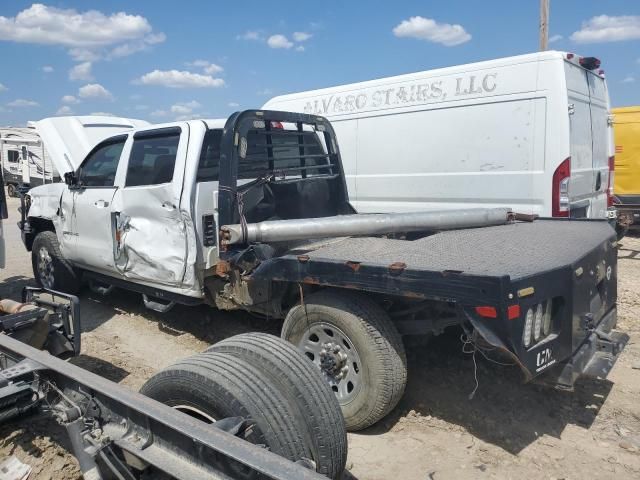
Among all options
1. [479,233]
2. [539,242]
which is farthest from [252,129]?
[539,242]

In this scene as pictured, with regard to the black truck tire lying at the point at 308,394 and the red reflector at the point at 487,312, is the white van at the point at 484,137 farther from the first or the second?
the black truck tire lying at the point at 308,394

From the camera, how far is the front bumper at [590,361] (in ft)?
9.82

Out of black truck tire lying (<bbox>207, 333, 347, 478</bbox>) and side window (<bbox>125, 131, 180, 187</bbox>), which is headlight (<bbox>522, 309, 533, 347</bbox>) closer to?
black truck tire lying (<bbox>207, 333, 347, 478</bbox>)

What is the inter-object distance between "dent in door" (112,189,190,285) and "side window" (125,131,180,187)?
174 mm

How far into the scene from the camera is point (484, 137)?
6.01 metres

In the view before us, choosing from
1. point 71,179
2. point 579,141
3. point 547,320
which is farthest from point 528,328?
point 71,179

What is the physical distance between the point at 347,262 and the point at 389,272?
32 centimetres

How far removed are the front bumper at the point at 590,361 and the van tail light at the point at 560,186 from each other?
221 cm

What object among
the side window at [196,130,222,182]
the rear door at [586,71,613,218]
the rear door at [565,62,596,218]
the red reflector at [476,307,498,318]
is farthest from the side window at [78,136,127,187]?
the rear door at [586,71,613,218]

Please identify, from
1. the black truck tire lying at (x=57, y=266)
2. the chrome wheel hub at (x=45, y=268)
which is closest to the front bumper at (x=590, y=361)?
the black truck tire lying at (x=57, y=266)

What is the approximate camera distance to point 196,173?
4.57 meters

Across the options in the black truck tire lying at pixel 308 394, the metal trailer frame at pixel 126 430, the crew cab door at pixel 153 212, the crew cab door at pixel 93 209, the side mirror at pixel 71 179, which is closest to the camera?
the metal trailer frame at pixel 126 430

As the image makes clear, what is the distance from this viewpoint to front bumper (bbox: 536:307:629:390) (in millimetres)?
2992

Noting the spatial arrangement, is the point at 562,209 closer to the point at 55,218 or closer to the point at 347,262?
the point at 347,262
